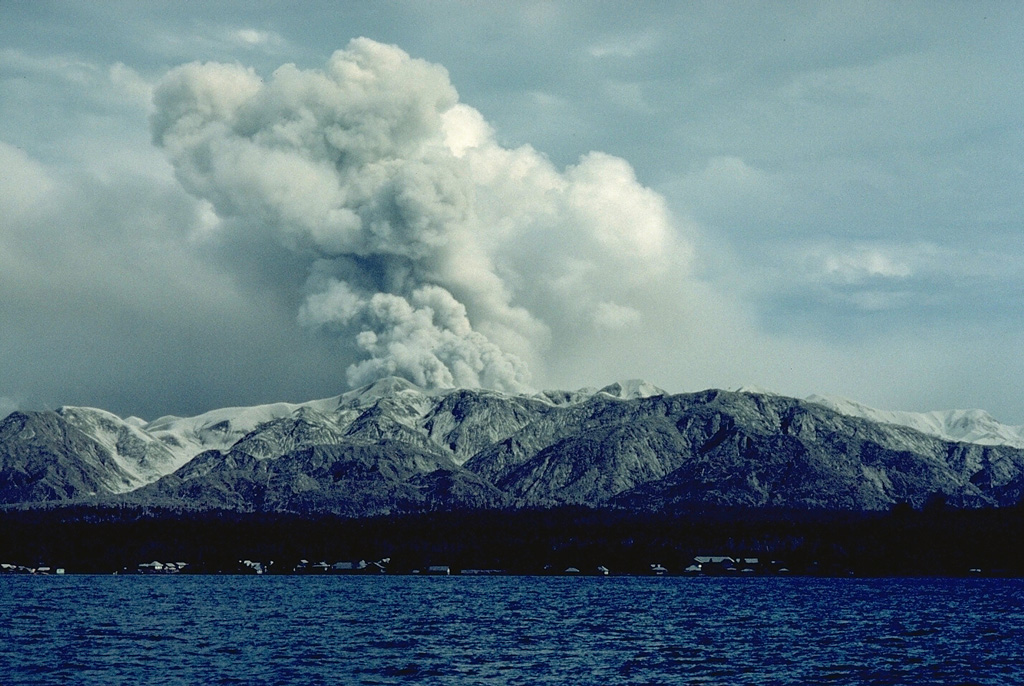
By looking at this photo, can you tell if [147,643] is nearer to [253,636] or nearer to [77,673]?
[253,636]

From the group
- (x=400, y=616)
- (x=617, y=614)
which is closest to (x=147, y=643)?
(x=400, y=616)

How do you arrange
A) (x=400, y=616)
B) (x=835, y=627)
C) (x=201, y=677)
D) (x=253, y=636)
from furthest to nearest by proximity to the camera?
(x=400, y=616)
(x=835, y=627)
(x=253, y=636)
(x=201, y=677)

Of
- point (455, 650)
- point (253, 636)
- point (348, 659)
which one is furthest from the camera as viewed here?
point (253, 636)

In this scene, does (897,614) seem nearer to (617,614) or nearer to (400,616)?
(617,614)

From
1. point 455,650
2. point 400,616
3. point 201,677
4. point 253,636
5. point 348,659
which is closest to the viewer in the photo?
point 201,677

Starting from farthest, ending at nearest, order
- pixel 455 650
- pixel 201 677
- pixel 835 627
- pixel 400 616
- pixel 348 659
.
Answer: pixel 400 616, pixel 835 627, pixel 455 650, pixel 348 659, pixel 201 677

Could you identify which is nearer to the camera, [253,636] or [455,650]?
[455,650]

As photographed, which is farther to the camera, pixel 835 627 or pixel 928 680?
pixel 835 627

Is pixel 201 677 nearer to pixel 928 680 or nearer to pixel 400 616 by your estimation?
pixel 928 680

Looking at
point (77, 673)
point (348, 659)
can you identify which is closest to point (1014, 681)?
point (348, 659)
